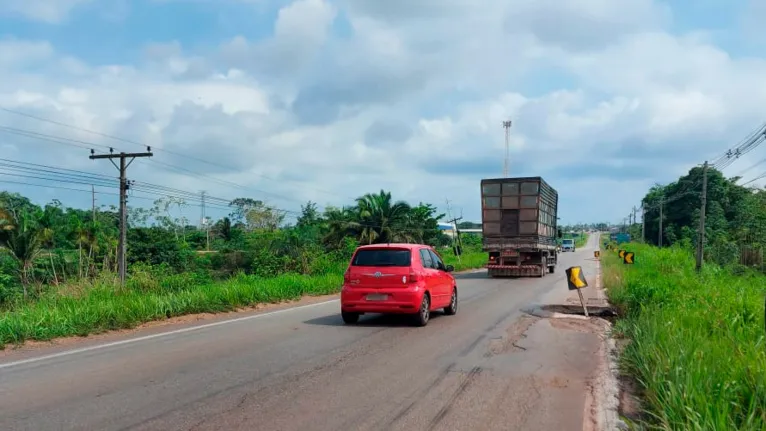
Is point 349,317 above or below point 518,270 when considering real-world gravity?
above

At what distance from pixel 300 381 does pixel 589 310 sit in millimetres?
10341

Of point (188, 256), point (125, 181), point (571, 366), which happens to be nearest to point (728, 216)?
point (188, 256)

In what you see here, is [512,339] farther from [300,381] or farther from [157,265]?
[157,265]

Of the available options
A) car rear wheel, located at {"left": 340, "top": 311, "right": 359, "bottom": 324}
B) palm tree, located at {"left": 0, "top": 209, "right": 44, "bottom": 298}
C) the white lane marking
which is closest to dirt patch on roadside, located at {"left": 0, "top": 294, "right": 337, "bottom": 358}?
the white lane marking

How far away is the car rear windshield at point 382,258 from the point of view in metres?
12.1

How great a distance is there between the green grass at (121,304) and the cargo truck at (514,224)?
12.0m

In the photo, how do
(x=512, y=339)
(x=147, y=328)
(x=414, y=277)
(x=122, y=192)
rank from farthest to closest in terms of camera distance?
(x=122, y=192), (x=414, y=277), (x=147, y=328), (x=512, y=339)

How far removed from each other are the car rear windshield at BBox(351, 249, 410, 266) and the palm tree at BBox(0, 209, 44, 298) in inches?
879

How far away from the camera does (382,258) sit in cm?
1218

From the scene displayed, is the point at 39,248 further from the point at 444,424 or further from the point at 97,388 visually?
the point at 444,424

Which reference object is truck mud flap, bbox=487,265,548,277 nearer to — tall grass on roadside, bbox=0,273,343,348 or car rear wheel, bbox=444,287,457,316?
tall grass on roadside, bbox=0,273,343,348

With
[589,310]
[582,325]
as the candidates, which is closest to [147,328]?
[582,325]

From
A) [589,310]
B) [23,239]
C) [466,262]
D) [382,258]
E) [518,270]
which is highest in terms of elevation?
[382,258]

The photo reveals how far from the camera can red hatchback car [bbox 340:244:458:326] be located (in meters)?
11.8
